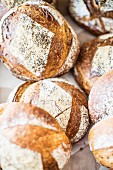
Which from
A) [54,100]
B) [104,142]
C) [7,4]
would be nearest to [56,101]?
[54,100]

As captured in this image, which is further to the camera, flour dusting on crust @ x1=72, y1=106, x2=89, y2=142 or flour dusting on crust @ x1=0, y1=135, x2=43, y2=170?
flour dusting on crust @ x1=72, y1=106, x2=89, y2=142

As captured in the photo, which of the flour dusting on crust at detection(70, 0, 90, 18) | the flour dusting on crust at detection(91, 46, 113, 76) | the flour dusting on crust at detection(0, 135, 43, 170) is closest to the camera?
the flour dusting on crust at detection(0, 135, 43, 170)

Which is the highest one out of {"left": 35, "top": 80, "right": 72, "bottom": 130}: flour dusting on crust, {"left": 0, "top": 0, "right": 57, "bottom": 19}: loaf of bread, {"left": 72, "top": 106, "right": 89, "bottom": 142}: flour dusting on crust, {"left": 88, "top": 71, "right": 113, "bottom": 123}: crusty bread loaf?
{"left": 0, "top": 0, "right": 57, "bottom": 19}: loaf of bread

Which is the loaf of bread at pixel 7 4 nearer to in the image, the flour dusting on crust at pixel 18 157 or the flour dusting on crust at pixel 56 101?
the flour dusting on crust at pixel 56 101

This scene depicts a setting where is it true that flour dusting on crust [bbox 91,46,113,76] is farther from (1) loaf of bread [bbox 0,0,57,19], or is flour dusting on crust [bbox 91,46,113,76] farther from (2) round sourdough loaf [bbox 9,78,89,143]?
(1) loaf of bread [bbox 0,0,57,19]

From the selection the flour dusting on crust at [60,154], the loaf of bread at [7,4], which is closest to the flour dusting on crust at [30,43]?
the loaf of bread at [7,4]

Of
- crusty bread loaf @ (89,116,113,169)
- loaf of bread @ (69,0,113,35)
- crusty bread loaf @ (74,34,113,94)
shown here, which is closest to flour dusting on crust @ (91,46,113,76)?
crusty bread loaf @ (74,34,113,94)
